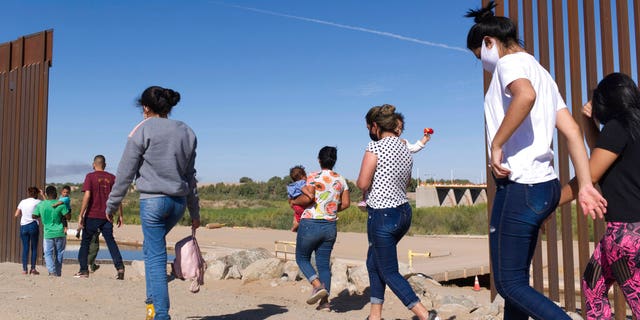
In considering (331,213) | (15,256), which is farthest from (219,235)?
(331,213)

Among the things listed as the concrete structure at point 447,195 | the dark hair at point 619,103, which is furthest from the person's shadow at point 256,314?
the concrete structure at point 447,195

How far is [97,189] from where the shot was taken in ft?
27.0

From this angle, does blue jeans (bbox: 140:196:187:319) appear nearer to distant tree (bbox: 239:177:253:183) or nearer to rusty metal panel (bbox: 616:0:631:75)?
rusty metal panel (bbox: 616:0:631:75)

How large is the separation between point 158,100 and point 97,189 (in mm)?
4046

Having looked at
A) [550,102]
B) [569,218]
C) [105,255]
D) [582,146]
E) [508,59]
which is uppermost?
[508,59]

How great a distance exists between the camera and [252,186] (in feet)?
299

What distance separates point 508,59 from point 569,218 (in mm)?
2967

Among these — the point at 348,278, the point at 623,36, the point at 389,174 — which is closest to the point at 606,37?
the point at 623,36

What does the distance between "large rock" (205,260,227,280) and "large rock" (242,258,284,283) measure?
1.55ft

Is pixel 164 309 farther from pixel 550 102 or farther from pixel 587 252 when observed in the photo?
pixel 587 252

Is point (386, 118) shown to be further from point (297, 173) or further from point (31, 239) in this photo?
point (31, 239)

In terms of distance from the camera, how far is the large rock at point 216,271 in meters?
9.48

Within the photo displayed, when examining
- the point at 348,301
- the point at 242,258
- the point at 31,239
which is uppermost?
the point at 31,239

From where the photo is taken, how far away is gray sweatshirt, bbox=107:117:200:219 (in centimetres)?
447
